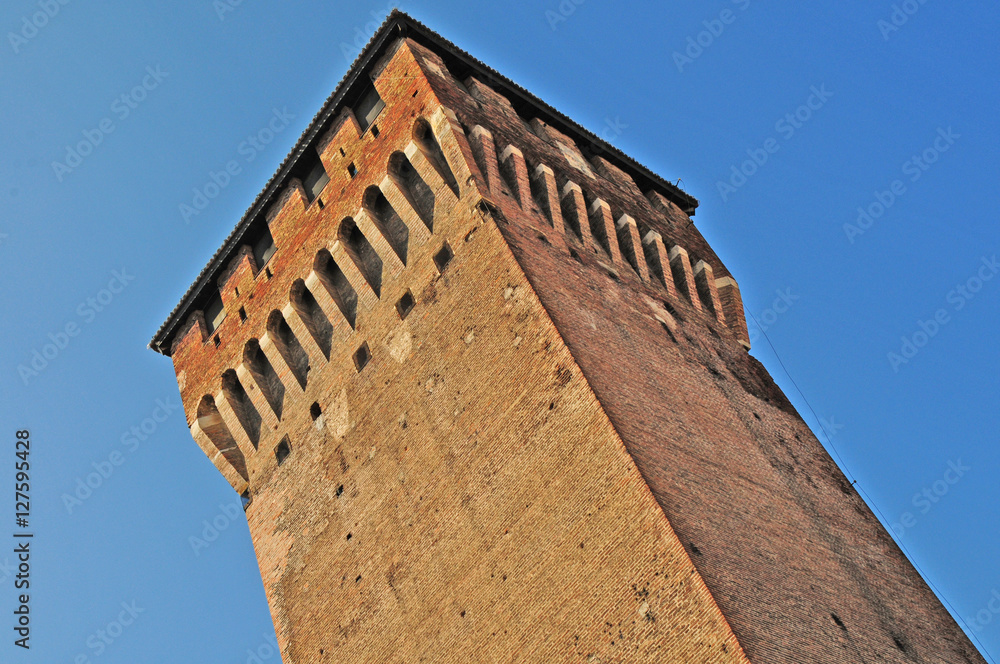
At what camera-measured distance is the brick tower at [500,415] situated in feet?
49.6

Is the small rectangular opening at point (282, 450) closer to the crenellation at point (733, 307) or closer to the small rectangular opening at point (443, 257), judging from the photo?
the small rectangular opening at point (443, 257)

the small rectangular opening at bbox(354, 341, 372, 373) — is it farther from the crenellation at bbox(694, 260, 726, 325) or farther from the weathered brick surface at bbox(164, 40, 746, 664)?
the crenellation at bbox(694, 260, 726, 325)

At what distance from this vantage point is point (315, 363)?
69.7ft

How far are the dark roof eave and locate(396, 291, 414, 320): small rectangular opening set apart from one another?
4.94 meters

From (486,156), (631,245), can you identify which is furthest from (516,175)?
(631,245)

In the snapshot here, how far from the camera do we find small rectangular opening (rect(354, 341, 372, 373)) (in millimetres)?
20078

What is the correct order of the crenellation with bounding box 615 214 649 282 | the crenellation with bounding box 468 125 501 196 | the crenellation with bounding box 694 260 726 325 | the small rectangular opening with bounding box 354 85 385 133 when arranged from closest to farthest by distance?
1. the crenellation with bounding box 468 125 501 196
2. the crenellation with bounding box 615 214 649 282
3. the small rectangular opening with bounding box 354 85 385 133
4. the crenellation with bounding box 694 260 726 325

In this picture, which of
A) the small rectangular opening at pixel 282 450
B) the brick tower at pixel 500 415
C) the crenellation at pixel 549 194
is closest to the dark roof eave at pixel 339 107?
the brick tower at pixel 500 415

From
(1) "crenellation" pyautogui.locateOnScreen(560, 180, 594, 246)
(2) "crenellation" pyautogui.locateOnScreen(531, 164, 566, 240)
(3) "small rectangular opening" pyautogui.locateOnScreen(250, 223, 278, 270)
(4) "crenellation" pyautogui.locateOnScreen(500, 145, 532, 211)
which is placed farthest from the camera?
(3) "small rectangular opening" pyautogui.locateOnScreen(250, 223, 278, 270)

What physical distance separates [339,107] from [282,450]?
6410mm

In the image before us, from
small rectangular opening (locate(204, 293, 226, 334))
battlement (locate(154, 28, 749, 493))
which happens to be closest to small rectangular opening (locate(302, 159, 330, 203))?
battlement (locate(154, 28, 749, 493))

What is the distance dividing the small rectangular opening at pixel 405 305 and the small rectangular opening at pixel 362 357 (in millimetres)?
886

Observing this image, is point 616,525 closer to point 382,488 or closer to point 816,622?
point 816,622

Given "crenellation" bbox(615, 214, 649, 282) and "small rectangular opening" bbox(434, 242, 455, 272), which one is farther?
"crenellation" bbox(615, 214, 649, 282)
